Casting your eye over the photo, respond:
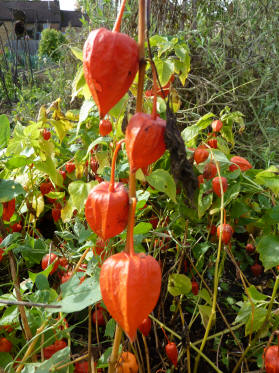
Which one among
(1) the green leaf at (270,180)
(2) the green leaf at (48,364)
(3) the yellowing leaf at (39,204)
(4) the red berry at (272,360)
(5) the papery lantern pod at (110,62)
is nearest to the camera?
(5) the papery lantern pod at (110,62)

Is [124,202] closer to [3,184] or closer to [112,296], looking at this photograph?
[112,296]

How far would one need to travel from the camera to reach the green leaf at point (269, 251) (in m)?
0.56

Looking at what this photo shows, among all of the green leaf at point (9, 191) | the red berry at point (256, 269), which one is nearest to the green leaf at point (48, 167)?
the green leaf at point (9, 191)

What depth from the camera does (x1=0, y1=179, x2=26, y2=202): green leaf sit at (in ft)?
1.47

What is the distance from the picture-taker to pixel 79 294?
37 cm

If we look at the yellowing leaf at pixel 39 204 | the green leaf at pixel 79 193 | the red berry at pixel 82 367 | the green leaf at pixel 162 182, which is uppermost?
the green leaf at pixel 162 182

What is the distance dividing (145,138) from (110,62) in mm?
66

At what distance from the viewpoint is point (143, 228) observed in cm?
48

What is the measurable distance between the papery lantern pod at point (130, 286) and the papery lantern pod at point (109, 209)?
3 centimetres

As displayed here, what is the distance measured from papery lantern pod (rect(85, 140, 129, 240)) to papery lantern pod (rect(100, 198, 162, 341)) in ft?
0.09

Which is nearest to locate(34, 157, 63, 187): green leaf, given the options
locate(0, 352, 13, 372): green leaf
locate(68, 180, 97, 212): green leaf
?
locate(68, 180, 97, 212): green leaf

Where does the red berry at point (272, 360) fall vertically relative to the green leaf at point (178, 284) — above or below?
below

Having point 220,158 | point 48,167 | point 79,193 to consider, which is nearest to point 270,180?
point 220,158

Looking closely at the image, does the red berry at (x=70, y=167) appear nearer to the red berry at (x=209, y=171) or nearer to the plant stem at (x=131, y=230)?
the red berry at (x=209, y=171)
